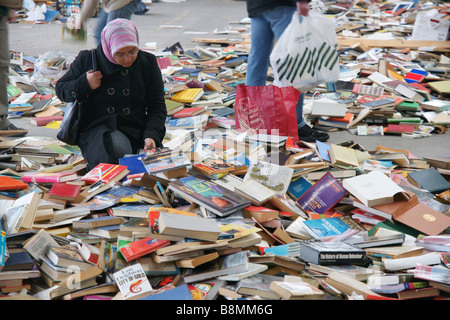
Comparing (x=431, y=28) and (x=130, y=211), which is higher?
(x=431, y=28)

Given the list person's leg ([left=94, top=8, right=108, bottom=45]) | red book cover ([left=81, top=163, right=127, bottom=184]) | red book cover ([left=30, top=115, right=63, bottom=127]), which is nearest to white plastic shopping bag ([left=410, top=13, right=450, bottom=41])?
person's leg ([left=94, top=8, right=108, bottom=45])

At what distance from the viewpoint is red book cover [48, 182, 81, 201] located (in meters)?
3.02

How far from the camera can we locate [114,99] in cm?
372

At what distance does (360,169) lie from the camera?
3.83 meters

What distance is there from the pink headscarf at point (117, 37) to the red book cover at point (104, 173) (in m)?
0.76

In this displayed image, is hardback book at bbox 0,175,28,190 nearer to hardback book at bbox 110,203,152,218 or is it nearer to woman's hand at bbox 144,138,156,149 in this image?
hardback book at bbox 110,203,152,218

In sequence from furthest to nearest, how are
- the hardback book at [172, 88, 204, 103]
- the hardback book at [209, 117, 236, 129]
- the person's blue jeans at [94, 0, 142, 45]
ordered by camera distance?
the hardback book at [172, 88, 204, 103] < the hardback book at [209, 117, 236, 129] < the person's blue jeans at [94, 0, 142, 45]

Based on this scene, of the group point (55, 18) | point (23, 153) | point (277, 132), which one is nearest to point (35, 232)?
point (23, 153)

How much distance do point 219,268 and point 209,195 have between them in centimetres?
64

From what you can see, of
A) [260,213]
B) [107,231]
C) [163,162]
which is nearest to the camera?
[107,231]

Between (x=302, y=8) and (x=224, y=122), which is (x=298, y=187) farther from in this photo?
(x=224, y=122)

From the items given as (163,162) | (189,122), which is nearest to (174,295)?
(163,162)

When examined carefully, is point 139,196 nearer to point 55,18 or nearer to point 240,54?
point 240,54

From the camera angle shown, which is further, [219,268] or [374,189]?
[374,189]
